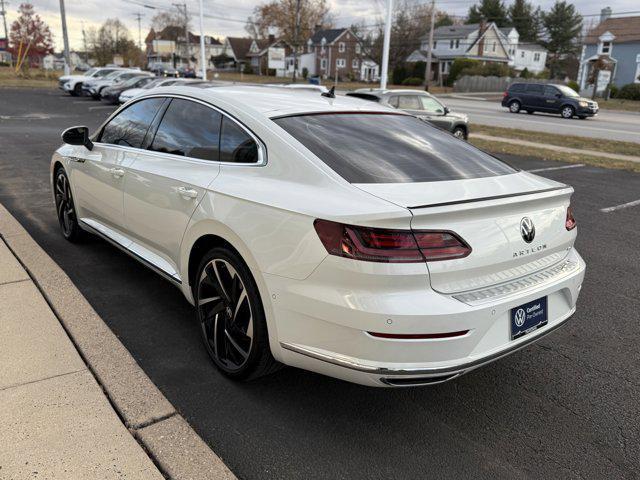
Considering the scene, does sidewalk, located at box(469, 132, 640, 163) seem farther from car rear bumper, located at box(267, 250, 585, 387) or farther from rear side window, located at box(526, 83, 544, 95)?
rear side window, located at box(526, 83, 544, 95)

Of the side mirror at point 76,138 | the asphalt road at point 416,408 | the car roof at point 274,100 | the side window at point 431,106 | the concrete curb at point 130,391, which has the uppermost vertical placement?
the car roof at point 274,100

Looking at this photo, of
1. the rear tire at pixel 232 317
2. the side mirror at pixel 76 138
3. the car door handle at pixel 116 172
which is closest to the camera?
the rear tire at pixel 232 317

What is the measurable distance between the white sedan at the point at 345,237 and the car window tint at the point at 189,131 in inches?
0.5

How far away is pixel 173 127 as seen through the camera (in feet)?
12.6

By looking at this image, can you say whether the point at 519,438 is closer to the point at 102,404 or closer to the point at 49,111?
the point at 102,404

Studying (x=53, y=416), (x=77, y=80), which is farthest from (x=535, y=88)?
(x=53, y=416)

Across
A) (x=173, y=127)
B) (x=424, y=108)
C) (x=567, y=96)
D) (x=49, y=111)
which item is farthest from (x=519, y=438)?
(x=567, y=96)

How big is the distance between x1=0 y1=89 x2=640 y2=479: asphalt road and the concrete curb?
12 centimetres

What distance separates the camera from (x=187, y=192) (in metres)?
3.31

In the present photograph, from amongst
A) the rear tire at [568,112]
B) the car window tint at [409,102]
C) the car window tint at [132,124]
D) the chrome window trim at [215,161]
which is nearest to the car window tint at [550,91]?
the rear tire at [568,112]

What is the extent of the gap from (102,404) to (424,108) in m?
13.2

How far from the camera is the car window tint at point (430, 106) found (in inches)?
578

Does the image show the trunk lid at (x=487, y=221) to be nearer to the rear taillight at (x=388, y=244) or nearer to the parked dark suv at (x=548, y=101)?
the rear taillight at (x=388, y=244)

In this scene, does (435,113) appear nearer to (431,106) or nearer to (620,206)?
Answer: (431,106)
